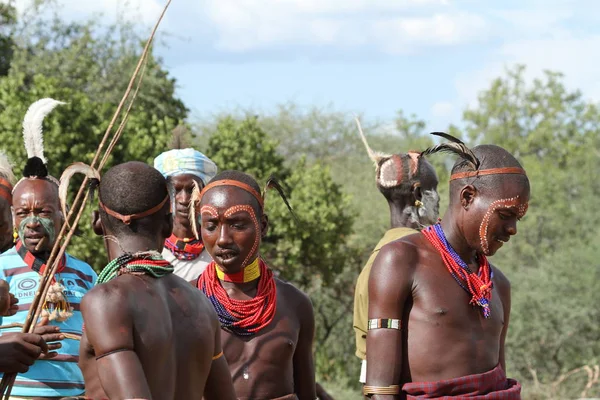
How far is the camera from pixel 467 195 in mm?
4406

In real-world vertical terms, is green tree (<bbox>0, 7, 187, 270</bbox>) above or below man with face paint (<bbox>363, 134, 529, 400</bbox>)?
above

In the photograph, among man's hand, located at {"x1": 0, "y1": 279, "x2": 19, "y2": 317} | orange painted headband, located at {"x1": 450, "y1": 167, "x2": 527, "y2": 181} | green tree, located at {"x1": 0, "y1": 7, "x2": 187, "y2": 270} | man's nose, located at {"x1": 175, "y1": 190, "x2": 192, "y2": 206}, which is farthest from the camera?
green tree, located at {"x1": 0, "y1": 7, "x2": 187, "y2": 270}

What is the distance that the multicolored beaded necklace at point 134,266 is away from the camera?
3555mm

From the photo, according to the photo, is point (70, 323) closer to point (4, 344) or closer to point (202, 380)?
point (4, 344)

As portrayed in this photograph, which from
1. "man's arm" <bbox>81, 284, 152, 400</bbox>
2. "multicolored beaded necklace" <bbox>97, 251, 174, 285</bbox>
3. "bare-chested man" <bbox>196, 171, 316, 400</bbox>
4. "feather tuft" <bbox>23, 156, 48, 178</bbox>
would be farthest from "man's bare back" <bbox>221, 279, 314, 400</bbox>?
"man's arm" <bbox>81, 284, 152, 400</bbox>

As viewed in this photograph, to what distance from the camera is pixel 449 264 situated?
14.6ft

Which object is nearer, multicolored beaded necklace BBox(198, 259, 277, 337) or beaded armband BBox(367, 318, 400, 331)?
beaded armband BBox(367, 318, 400, 331)

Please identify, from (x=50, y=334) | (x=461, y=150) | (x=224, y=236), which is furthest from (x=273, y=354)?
(x=461, y=150)

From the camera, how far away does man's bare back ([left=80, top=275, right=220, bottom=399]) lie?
331cm

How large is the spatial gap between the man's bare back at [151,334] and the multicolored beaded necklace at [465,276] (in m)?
1.22

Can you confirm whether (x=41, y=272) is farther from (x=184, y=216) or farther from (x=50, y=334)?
(x=184, y=216)

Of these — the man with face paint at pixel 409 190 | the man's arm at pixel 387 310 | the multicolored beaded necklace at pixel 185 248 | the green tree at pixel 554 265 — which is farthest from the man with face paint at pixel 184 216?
the green tree at pixel 554 265

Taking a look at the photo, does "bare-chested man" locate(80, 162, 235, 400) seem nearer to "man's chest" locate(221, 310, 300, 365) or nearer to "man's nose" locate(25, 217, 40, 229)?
"man's chest" locate(221, 310, 300, 365)

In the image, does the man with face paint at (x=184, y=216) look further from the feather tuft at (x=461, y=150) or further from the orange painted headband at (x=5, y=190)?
the feather tuft at (x=461, y=150)
